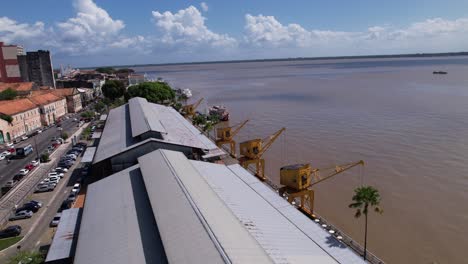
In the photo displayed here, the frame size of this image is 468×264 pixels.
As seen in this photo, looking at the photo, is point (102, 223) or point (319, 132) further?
point (319, 132)

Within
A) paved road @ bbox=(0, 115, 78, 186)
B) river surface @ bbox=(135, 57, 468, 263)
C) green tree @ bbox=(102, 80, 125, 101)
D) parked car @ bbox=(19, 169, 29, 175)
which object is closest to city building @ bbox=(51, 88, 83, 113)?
green tree @ bbox=(102, 80, 125, 101)

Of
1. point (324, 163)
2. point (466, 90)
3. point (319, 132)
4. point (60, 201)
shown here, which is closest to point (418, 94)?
point (466, 90)

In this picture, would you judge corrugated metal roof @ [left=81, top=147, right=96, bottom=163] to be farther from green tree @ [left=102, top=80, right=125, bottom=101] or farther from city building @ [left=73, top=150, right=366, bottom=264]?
green tree @ [left=102, top=80, right=125, bottom=101]

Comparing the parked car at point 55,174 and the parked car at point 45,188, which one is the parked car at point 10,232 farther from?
the parked car at point 55,174

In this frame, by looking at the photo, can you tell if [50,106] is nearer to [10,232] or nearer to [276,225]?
[10,232]

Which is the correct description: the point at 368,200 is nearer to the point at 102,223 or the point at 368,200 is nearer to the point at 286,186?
the point at 286,186

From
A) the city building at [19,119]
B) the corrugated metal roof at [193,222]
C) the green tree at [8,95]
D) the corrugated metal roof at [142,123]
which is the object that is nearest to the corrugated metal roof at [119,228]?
the corrugated metal roof at [193,222]
